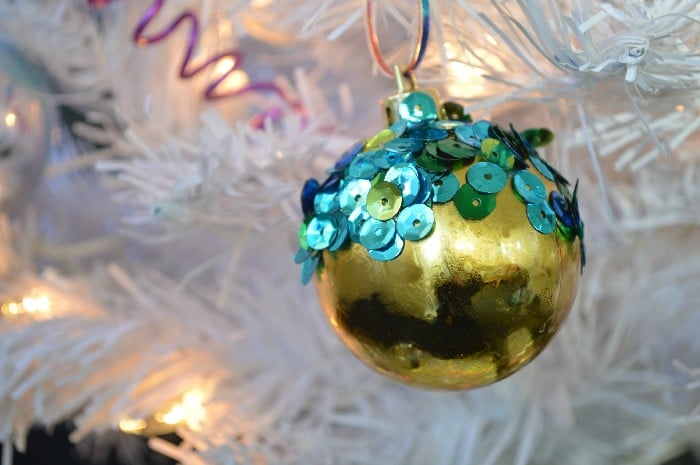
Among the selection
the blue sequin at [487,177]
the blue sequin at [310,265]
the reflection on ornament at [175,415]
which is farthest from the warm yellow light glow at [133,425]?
the blue sequin at [487,177]

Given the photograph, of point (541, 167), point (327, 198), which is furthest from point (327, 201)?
point (541, 167)

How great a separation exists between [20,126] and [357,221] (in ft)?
0.97

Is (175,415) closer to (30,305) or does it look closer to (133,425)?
(133,425)

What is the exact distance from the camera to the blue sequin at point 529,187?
0.30 m

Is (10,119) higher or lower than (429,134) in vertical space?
higher

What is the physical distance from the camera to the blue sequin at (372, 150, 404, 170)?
301 mm

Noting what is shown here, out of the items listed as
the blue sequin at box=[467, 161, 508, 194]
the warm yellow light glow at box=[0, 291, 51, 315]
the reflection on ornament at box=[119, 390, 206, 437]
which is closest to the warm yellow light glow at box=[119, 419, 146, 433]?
the reflection on ornament at box=[119, 390, 206, 437]

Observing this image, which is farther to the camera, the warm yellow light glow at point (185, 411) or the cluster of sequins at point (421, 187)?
the warm yellow light glow at point (185, 411)

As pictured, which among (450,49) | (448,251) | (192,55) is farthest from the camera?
(192,55)

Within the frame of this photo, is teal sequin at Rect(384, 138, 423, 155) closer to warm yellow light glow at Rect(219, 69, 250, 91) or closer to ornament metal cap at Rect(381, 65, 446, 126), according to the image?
ornament metal cap at Rect(381, 65, 446, 126)

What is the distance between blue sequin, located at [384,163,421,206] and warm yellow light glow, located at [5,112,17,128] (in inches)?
12.0

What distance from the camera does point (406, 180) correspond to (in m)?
0.29

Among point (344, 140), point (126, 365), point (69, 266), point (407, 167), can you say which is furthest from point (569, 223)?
point (69, 266)

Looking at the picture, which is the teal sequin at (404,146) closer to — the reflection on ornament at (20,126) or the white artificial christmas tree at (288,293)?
the white artificial christmas tree at (288,293)
